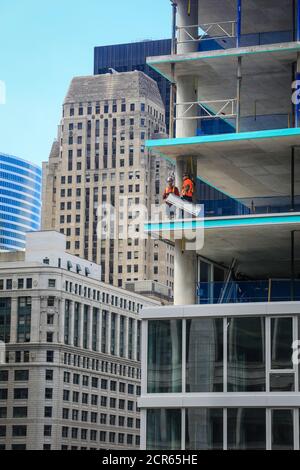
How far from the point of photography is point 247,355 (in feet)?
141

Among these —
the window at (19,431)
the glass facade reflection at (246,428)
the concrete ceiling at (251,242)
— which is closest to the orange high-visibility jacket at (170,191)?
the concrete ceiling at (251,242)

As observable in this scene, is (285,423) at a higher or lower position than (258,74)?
lower

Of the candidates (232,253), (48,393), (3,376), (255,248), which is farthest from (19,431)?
(255,248)

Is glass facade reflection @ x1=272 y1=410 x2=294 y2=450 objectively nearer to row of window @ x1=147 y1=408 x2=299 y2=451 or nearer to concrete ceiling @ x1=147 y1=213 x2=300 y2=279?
row of window @ x1=147 y1=408 x2=299 y2=451

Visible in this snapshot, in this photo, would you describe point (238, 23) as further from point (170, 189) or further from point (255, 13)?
point (170, 189)

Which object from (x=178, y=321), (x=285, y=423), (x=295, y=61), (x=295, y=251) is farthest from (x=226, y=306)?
(x=295, y=61)

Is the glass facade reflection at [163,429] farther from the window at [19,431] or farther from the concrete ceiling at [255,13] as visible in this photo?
the window at [19,431]

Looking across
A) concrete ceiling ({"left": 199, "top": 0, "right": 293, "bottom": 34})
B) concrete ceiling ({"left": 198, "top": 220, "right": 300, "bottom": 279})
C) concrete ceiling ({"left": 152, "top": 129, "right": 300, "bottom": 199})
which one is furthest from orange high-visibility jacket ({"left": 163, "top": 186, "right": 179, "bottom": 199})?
concrete ceiling ({"left": 199, "top": 0, "right": 293, "bottom": 34})

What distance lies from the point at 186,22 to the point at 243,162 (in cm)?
721

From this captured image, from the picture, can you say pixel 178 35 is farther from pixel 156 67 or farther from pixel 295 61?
pixel 295 61

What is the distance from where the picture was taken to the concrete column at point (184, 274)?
48.4 m
